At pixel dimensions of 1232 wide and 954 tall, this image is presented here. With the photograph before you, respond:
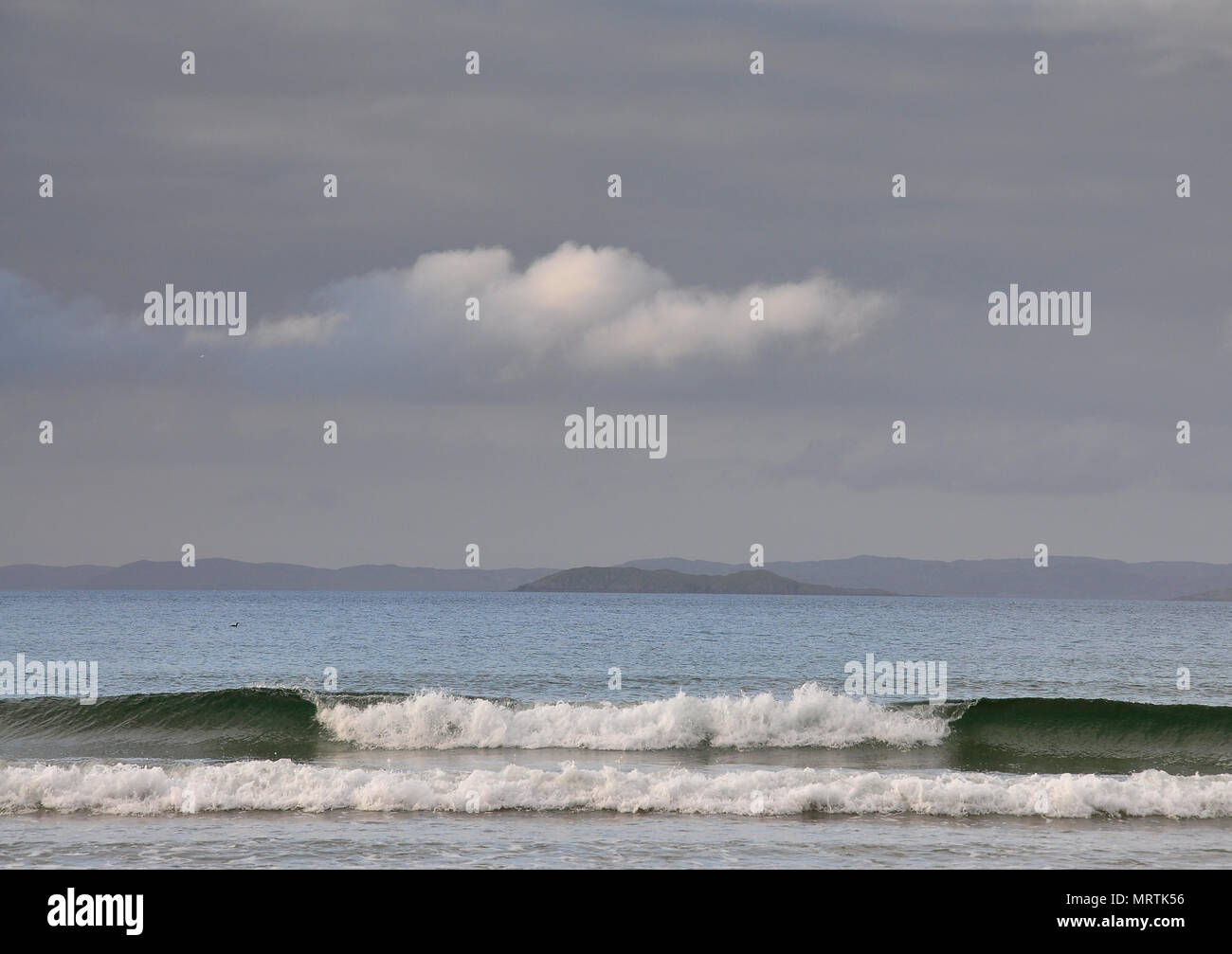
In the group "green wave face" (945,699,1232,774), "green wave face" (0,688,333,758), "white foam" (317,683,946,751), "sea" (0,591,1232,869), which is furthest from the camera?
"green wave face" (0,688,333,758)

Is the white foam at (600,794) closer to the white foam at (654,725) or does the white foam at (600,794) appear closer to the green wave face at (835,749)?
the green wave face at (835,749)

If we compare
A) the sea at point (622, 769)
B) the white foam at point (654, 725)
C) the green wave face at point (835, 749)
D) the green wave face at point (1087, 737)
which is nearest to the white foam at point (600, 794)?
the sea at point (622, 769)

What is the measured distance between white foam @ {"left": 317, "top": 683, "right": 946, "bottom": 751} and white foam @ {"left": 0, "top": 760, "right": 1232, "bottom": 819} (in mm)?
6521

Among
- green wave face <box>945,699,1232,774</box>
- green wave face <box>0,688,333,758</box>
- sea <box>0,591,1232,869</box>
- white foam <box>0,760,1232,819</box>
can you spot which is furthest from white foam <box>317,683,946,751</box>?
white foam <box>0,760,1232,819</box>

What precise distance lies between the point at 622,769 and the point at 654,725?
10.8 ft

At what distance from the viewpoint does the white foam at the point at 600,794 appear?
14602 mm

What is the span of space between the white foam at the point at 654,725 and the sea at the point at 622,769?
1.8 inches

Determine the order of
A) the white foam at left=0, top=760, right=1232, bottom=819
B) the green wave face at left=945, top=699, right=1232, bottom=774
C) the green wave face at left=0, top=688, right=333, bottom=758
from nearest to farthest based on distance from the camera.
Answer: the white foam at left=0, top=760, right=1232, bottom=819 → the green wave face at left=945, top=699, right=1232, bottom=774 → the green wave face at left=0, top=688, right=333, bottom=758

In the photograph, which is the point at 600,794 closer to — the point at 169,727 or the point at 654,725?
the point at 654,725

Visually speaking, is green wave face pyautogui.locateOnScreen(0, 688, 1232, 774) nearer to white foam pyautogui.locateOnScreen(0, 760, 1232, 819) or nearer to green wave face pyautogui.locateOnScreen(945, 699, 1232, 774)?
green wave face pyautogui.locateOnScreen(945, 699, 1232, 774)

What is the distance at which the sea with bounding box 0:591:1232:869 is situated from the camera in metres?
12.6

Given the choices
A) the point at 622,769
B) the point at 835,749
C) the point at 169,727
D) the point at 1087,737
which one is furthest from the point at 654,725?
the point at 169,727

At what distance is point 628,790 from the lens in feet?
49.1
